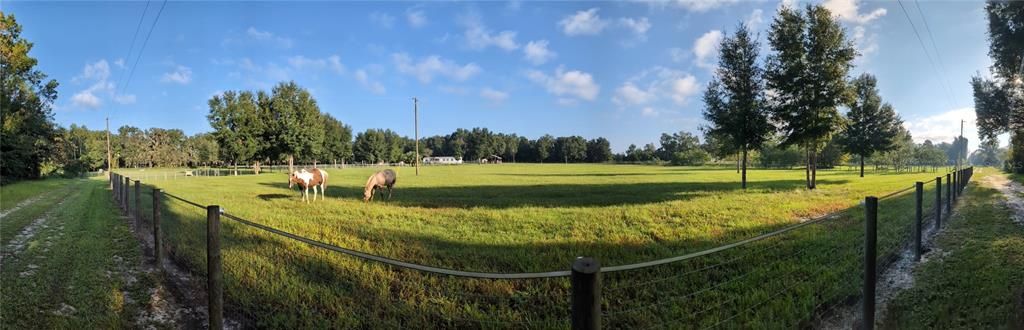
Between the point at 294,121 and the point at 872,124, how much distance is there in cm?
5540

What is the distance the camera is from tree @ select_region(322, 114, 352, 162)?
7419 cm

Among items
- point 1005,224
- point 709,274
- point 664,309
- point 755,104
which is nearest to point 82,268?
point 664,309

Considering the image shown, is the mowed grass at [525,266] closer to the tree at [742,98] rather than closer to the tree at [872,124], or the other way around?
the tree at [742,98]

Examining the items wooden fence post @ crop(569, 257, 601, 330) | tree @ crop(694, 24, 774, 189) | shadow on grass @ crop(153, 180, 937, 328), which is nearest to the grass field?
shadow on grass @ crop(153, 180, 937, 328)

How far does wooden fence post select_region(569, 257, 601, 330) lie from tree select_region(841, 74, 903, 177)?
4108 cm

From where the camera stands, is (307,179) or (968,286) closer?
(968,286)

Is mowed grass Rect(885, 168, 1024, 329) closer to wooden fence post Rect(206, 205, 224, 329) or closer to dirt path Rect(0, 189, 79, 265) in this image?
wooden fence post Rect(206, 205, 224, 329)

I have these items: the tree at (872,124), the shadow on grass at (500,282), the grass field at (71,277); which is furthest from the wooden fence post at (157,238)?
the tree at (872,124)

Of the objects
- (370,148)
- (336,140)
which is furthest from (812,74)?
(370,148)

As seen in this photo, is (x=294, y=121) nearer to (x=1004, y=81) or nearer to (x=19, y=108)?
(x=19, y=108)

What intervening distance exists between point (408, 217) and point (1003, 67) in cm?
3216

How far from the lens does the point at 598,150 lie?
127062 millimetres

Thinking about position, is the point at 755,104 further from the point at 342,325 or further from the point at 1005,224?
the point at 342,325

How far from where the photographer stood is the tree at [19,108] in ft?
84.7
